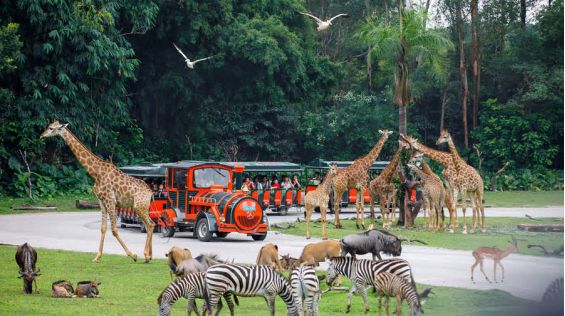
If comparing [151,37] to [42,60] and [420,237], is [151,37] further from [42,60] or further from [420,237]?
[420,237]

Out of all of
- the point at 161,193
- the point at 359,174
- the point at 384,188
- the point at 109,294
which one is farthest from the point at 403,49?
the point at 109,294

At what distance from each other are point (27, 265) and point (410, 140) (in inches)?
444

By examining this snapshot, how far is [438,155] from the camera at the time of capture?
20578mm

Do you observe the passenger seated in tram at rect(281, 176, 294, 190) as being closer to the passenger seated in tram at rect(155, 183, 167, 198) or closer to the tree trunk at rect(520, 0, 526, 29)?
the passenger seated in tram at rect(155, 183, 167, 198)

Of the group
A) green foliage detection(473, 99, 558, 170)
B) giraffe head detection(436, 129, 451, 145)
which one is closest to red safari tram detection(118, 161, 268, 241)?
giraffe head detection(436, 129, 451, 145)

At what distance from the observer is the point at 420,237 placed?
702 inches

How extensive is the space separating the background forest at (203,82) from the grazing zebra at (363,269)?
3.92 m

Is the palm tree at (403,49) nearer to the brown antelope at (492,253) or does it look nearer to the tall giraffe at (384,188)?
the tall giraffe at (384,188)

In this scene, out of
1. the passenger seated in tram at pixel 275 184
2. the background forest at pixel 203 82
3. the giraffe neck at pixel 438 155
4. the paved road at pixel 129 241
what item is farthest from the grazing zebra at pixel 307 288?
the passenger seated in tram at pixel 275 184

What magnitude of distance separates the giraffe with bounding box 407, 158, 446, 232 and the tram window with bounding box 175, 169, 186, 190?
542 centimetres

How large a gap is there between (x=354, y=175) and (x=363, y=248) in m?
11.9

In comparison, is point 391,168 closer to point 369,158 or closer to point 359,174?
point 369,158

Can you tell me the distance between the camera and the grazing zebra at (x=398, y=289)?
5116 millimetres

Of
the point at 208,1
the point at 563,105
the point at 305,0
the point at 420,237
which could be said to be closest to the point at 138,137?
the point at 208,1
